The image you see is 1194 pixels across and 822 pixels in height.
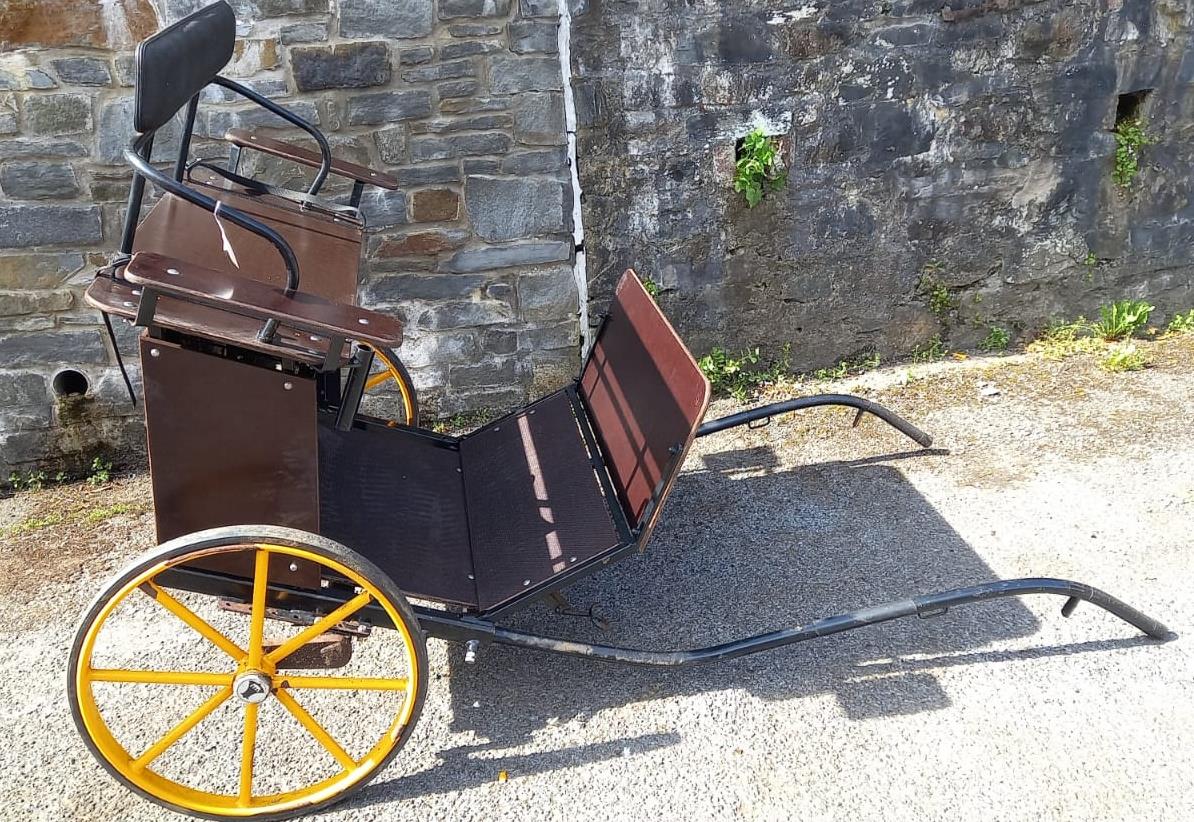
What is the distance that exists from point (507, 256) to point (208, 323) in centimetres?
186

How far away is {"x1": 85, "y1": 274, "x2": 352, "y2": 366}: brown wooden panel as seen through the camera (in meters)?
2.09

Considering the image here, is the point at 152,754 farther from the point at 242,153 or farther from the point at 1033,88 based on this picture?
the point at 1033,88

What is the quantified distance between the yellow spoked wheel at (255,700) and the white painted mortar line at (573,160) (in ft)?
5.82

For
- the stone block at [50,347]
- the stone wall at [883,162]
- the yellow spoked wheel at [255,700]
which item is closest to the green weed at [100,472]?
the stone block at [50,347]

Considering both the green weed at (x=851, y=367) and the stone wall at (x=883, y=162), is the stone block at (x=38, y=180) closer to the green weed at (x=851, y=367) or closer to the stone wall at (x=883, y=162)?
the stone wall at (x=883, y=162)

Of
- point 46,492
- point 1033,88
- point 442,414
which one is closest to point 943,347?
point 1033,88

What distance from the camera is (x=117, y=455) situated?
3.95m

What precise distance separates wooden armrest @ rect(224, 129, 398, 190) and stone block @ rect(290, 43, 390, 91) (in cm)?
47

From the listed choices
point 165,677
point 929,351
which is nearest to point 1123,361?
point 929,351

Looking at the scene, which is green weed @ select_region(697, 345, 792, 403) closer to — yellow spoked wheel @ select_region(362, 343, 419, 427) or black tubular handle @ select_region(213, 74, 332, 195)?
yellow spoked wheel @ select_region(362, 343, 419, 427)

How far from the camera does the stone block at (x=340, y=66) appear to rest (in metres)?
3.45

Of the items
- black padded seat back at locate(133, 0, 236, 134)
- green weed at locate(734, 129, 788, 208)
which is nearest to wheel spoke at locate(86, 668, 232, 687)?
black padded seat back at locate(133, 0, 236, 134)

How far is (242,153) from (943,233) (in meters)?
2.97

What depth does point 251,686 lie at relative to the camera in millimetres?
2275
